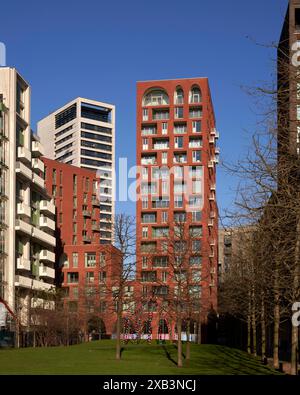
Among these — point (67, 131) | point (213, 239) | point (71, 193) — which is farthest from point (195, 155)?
point (67, 131)

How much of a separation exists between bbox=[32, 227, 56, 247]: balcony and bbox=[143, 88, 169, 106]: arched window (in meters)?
34.5

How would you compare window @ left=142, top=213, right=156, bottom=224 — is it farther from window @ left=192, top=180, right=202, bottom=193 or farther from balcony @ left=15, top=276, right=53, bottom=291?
balcony @ left=15, top=276, right=53, bottom=291

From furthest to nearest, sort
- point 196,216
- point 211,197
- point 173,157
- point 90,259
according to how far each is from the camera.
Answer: point 90,259 → point 211,197 → point 173,157 → point 196,216

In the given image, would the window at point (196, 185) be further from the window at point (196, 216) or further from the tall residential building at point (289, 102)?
the tall residential building at point (289, 102)

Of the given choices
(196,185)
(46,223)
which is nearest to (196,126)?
(196,185)

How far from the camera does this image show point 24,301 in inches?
3098

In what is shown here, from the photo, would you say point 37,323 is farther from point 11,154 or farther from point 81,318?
point 11,154

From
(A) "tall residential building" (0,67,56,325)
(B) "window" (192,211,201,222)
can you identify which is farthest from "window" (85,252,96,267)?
(A) "tall residential building" (0,67,56,325)

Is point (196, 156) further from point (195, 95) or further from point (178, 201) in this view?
point (195, 95)

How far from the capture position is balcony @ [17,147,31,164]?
79250 mm

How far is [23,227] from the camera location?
3086 inches

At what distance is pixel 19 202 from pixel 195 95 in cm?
4300

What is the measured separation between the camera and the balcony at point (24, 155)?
79.2 meters
